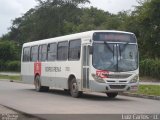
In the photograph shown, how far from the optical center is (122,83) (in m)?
21.3

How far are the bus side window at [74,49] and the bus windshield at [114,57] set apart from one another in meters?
1.55

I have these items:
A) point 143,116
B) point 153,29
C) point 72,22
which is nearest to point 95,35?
point 143,116

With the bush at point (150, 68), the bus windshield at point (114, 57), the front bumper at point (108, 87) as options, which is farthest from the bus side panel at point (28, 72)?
the bush at point (150, 68)

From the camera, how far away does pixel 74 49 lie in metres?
23.6

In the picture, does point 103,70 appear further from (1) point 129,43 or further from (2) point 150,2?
(2) point 150,2

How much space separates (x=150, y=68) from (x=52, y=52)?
20.9 metres

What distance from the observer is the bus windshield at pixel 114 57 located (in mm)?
21391

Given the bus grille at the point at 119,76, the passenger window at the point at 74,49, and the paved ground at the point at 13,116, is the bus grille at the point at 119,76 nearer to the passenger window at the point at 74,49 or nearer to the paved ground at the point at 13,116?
the passenger window at the point at 74,49

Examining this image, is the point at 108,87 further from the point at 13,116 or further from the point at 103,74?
the point at 13,116

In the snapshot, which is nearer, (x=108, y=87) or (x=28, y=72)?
(x=108, y=87)

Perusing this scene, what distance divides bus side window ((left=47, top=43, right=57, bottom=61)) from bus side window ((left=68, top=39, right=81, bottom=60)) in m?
2.29

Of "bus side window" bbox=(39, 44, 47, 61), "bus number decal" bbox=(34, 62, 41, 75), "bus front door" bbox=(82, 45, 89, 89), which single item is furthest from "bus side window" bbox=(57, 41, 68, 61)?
"bus number decal" bbox=(34, 62, 41, 75)

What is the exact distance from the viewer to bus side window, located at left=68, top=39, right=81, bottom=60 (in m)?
23.0

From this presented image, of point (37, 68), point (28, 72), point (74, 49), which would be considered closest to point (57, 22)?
point (28, 72)
